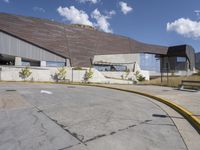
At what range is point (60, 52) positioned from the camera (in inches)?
1486

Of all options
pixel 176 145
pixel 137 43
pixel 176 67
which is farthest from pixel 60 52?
pixel 176 67

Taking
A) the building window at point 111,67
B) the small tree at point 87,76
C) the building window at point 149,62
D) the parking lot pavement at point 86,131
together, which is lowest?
the parking lot pavement at point 86,131

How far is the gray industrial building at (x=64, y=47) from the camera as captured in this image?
3320cm

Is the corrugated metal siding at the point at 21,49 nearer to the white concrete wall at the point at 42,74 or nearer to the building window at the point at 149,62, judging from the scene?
the white concrete wall at the point at 42,74

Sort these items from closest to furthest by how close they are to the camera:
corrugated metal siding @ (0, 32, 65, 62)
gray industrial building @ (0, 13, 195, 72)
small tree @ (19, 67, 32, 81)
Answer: small tree @ (19, 67, 32, 81) → corrugated metal siding @ (0, 32, 65, 62) → gray industrial building @ (0, 13, 195, 72)

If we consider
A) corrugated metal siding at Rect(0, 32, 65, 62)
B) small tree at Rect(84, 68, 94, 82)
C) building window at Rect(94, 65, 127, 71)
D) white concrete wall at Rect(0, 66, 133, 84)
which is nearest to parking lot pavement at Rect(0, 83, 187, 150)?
white concrete wall at Rect(0, 66, 133, 84)

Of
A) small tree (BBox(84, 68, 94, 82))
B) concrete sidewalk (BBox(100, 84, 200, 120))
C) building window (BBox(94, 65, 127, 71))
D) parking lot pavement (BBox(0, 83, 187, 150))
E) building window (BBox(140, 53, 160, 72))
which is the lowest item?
parking lot pavement (BBox(0, 83, 187, 150))

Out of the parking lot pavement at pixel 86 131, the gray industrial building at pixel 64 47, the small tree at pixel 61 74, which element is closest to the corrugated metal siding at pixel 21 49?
the gray industrial building at pixel 64 47

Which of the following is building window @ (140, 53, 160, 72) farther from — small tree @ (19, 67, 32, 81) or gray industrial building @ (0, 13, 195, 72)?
small tree @ (19, 67, 32, 81)

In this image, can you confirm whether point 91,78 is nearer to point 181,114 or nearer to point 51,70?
point 51,70

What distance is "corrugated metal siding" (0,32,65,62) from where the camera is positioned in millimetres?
32000

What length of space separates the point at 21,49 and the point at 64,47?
8661mm

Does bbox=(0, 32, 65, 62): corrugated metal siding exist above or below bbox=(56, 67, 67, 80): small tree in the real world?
above

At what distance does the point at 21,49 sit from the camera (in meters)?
33.3
